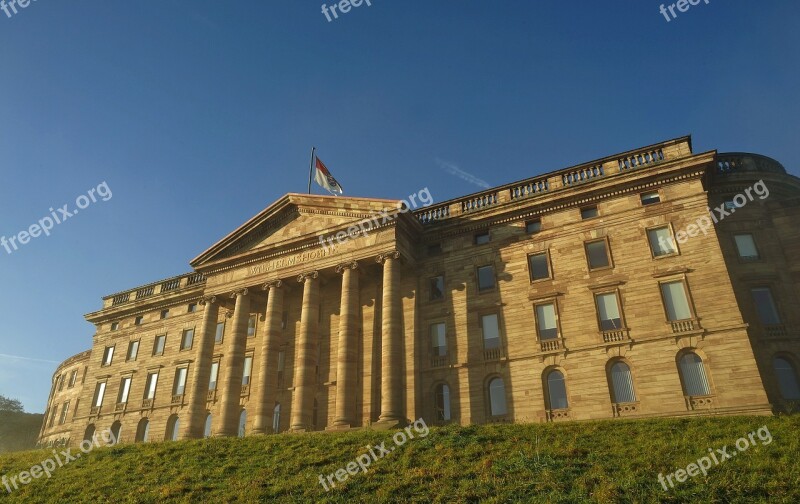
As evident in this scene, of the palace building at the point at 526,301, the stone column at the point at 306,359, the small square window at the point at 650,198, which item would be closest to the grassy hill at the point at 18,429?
the palace building at the point at 526,301

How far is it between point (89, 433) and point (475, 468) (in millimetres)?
43173

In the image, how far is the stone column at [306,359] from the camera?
1308 inches

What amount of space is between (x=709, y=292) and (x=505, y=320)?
11.2 m

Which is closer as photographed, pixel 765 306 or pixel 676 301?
pixel 676 301

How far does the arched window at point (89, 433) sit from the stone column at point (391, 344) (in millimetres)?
32004

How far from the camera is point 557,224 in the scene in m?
34.2

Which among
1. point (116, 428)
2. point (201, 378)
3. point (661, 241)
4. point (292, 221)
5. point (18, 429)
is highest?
point (292, 221)

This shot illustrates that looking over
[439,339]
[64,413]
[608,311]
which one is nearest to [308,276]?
[439,339]

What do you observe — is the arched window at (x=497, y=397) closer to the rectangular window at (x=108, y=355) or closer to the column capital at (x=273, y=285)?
the column capital at (x=273, y=285)

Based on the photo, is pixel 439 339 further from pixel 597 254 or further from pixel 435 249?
pixel 597 254

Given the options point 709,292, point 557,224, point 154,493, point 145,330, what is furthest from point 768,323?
point 145,330

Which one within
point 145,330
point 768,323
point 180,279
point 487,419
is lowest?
point 487,419

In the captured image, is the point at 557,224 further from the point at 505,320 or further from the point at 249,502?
the point at 249,502

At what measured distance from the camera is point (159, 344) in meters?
48.8
